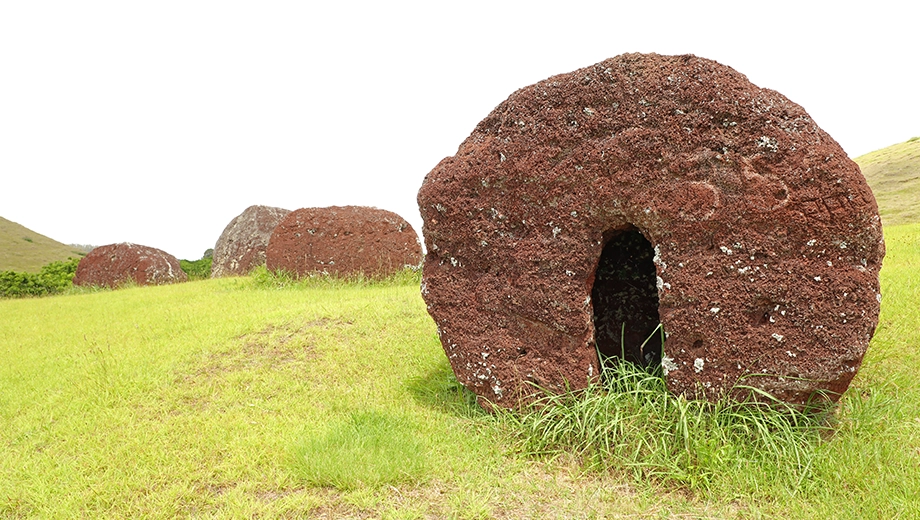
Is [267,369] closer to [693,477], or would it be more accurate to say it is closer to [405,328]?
[405,328]

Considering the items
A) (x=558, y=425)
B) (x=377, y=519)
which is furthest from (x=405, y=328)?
(x=377, y=519)

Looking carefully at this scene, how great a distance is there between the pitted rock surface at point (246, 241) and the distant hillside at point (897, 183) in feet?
55.8

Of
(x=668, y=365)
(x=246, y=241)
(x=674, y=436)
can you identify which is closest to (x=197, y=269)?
(x=246, y=241)

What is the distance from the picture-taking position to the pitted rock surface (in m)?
16.6

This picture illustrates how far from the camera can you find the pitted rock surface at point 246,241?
16.6 m

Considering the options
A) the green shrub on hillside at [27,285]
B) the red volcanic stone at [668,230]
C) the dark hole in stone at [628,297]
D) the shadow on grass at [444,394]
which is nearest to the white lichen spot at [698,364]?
the red volcanic stone at [668,230]

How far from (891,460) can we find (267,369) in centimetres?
504

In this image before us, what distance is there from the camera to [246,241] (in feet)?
55.3

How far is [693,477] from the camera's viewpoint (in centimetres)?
376

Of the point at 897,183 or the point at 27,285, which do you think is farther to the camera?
the point at 897,183

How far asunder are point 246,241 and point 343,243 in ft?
20.7

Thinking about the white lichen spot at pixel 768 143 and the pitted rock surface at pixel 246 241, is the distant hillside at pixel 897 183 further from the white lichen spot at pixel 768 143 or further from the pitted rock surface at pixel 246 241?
the white lichen spot at pixel 768 143

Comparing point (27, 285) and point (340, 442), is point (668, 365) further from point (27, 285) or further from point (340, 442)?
point (27, 285)

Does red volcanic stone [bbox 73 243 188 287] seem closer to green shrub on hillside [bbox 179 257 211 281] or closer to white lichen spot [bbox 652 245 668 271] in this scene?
green shrub on hillside [bbox 179 257 211 281]
